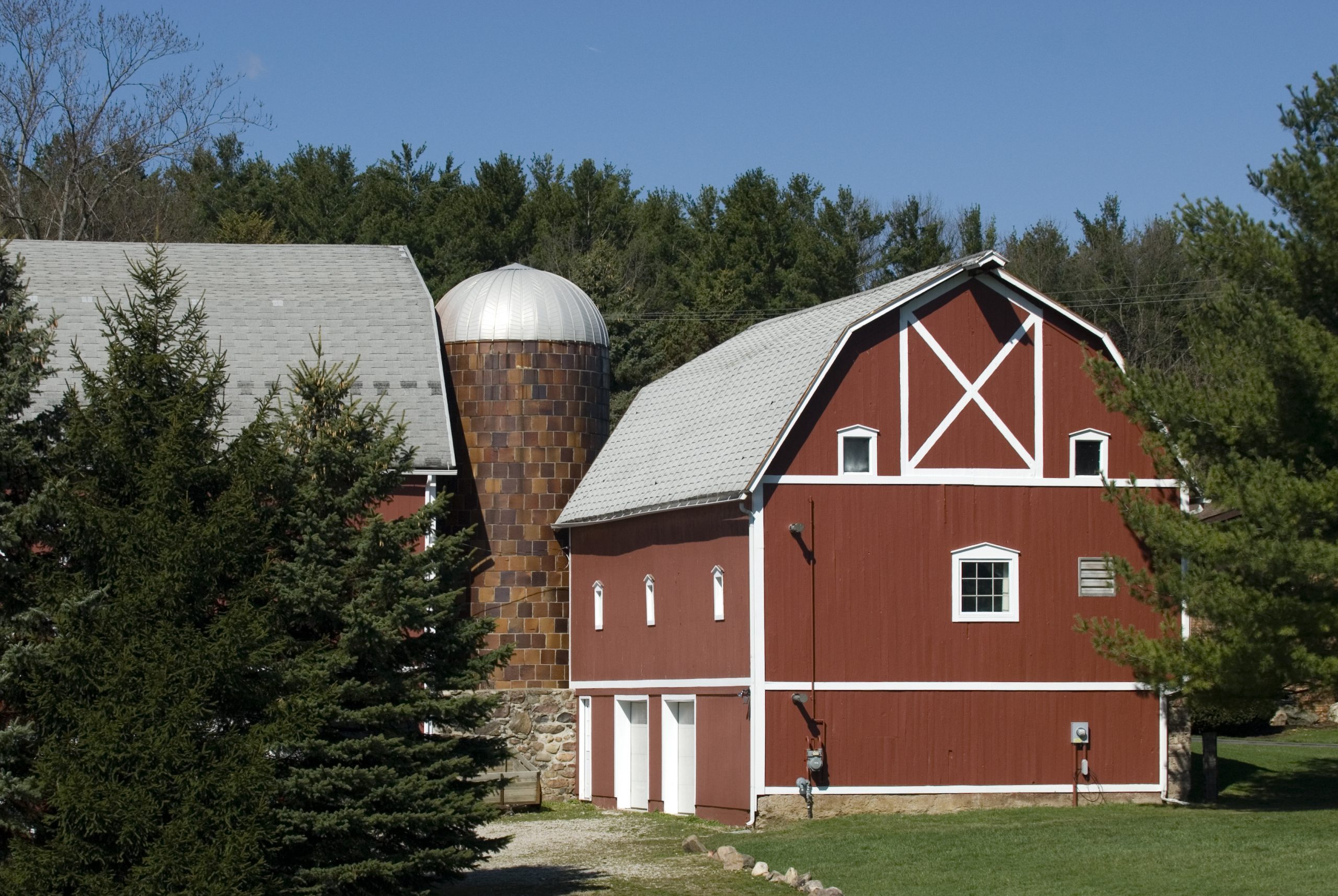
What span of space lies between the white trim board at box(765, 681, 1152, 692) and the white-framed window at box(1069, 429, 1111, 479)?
3170 mm

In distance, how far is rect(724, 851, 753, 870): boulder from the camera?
63.1 feet

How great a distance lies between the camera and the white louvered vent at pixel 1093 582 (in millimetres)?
24969

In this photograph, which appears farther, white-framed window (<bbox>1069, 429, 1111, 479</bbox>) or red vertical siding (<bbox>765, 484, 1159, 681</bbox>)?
white-framed window (<bbox>1069, 429, 1111, 479</bbox>)

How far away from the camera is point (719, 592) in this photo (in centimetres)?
2534

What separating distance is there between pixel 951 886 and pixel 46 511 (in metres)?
9.92

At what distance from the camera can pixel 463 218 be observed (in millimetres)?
60125

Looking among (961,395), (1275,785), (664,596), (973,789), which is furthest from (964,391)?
(1275,785)

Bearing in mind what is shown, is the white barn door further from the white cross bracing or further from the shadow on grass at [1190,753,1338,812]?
the shadow on grass at [1190,753,1338,812]

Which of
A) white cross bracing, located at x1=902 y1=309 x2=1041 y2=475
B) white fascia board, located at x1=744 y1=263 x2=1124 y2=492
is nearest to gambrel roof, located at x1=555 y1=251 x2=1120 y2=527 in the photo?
white fascia board, located at x1=744 y1=263 x2=1124 y2=492

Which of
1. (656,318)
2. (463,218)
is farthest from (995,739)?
(463,218)

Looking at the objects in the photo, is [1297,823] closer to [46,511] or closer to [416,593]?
[416,593]

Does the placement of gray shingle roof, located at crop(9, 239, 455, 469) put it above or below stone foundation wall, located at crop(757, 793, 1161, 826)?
above

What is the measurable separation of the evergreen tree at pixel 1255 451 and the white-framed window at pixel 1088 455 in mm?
1007

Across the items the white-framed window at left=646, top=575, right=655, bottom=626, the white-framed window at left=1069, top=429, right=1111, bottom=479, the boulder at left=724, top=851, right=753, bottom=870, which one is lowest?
the boulder at left=724, top=851, right=753, bottom=870
